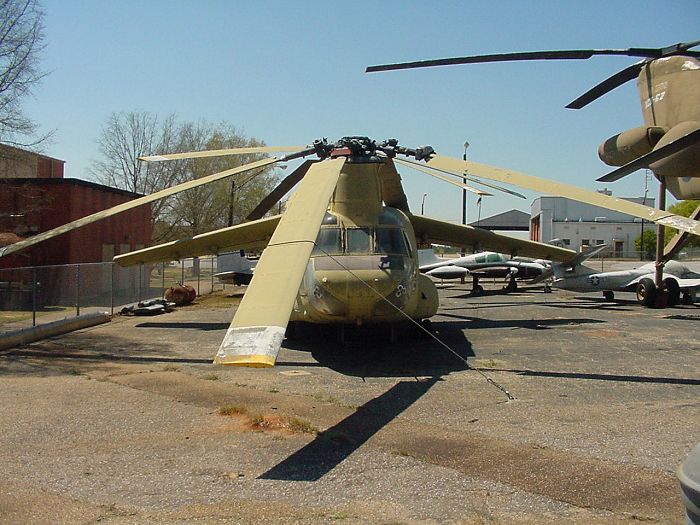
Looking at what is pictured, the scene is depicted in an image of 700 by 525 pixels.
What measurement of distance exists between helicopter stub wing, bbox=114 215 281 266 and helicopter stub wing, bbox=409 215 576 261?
3572mm

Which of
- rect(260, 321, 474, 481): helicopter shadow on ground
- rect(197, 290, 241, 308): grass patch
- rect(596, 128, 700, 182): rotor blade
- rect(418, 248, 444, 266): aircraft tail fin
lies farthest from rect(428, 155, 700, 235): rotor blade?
rect(418, 248, 444, 266): aircraft tail fin

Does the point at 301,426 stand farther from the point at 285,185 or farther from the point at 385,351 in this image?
the point at 285,185

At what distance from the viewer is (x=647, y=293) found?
947 inches

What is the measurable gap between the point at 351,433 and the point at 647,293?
19270mm

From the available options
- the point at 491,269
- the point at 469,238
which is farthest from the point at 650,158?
the point at 491,269

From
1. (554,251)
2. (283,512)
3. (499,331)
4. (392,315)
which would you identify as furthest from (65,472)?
(554,251)

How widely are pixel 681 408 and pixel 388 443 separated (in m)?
4.18

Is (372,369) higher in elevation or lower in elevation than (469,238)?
lower

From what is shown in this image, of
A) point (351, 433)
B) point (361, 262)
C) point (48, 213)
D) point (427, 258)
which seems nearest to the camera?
point (351, 433)

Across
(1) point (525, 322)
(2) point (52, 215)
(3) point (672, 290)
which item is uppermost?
(2) point (52, 215)

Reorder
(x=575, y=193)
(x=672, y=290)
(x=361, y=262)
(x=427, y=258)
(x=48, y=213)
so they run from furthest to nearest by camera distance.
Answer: (x=427, y=258) < (x=48, y=213) < (x=672, y=290) < (x=361, y=262) < (x=575, y=193)

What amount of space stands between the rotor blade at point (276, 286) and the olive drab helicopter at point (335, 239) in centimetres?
1

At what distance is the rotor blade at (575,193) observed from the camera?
938 cm

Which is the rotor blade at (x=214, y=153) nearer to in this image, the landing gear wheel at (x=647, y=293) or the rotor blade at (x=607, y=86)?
the rotor blade at (x=607, y=86)
